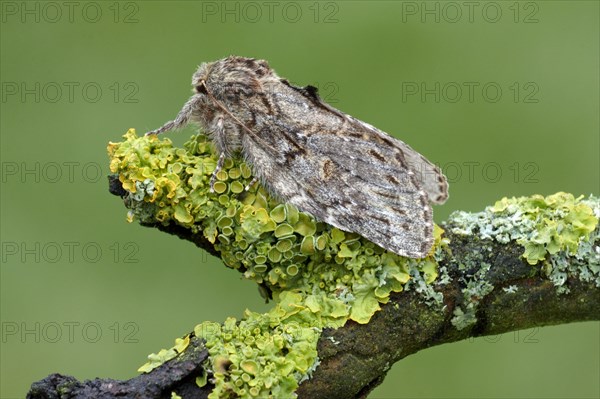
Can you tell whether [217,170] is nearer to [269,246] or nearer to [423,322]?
[269,246]

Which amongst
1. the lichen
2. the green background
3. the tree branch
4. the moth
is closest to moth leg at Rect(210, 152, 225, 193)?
the moth

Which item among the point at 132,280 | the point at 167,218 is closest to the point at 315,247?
the point at 167,218

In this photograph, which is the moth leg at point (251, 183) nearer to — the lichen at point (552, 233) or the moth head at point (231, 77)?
the moth head at point (231, 77)

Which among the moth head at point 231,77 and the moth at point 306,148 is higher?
the moth head at point 231,77

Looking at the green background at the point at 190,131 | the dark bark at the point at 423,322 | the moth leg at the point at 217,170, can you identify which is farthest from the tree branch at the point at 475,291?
the green background at the point at 190,131

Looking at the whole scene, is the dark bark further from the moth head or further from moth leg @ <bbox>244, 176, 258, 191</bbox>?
the moth head

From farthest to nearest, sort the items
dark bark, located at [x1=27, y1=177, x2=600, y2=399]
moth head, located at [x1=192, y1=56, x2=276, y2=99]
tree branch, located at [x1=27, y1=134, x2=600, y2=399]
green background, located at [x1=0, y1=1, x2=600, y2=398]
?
green background, located at [x1=0, y1=1, x2=600, y2=398] → moth head, located at [x1=192, y1=56, x2=276, y2=99] → tree branch, located at [x1=27, y1=134, x2=600, y2=399] → dark bark, located at [x1=27, y1=177, x2=600, y2=399]

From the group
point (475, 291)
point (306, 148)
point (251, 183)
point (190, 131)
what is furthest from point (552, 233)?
point (190, 131)

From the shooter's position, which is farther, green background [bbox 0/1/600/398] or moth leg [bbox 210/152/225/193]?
green background [bbox 0/1/600/398]
